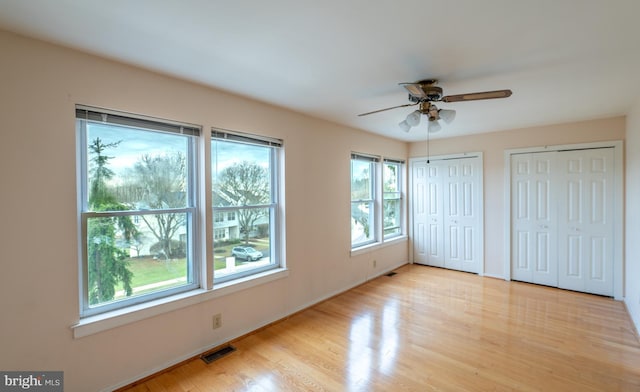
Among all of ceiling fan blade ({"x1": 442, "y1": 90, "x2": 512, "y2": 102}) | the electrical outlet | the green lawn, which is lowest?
the electrical outlet

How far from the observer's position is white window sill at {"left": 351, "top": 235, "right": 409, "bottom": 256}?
4.52 meters

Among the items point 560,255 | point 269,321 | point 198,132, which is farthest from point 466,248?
point 198,132

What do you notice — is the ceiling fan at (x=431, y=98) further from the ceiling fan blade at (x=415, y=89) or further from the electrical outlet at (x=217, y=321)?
the electrical outlet at (x=217, y=321)

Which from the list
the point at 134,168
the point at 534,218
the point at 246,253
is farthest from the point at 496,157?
the point at 134,168

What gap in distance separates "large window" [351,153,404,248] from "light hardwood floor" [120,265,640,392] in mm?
1209

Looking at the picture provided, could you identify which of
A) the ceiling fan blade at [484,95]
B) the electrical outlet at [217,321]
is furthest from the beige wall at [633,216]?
the electrical outlet at [217,321]

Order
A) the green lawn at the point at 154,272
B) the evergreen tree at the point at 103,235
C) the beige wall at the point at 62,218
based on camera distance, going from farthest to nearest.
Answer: the green lawn at the point at 154,272, the evergreen tree at the point at 103,235, the beige wall at the point at 62,218

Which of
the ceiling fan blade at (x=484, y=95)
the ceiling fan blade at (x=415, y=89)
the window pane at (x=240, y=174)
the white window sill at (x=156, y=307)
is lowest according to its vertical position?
the white window sill at (x=156, y=307)

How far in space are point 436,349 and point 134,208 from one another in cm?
289

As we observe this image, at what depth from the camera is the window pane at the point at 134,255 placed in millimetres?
2154

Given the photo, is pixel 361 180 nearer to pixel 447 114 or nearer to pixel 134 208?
pixel 447 114

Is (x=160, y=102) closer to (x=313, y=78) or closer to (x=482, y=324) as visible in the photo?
(x=313, y=78)

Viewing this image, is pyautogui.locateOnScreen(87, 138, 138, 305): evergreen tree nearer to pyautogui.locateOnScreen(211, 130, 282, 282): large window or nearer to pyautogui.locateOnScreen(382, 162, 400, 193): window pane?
pyautogui.locateOnScreen(211, 130, 282, 282): large window

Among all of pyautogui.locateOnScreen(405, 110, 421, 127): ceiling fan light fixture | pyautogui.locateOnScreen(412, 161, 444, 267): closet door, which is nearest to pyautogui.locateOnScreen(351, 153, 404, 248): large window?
pyautogui.locateOnScreen(412, 161, 444, 267): closet door
